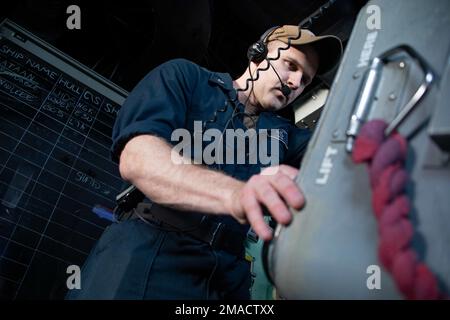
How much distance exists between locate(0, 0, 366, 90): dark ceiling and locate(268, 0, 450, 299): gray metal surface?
1198mm

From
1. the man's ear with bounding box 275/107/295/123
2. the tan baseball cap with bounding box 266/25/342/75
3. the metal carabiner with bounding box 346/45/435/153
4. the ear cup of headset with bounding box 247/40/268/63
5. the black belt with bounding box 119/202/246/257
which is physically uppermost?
the man's ear with bounding box 275/107/295/123

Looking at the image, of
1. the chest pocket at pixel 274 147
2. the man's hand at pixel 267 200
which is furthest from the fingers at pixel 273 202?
the chest pocket at pixel 274 147

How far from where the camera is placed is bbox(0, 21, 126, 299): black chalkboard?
1779 mm

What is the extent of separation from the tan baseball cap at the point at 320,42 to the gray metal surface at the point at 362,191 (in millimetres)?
768

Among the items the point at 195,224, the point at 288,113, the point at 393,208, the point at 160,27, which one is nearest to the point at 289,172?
the point at 393,208

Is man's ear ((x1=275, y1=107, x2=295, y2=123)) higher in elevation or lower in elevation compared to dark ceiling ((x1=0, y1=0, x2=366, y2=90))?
lower

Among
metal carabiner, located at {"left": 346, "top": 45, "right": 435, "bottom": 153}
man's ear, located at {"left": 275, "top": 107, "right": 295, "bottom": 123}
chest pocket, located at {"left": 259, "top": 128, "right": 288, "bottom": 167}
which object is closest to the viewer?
metal carabiner, located at {"left": 346, "top": 45, "right": 435, "bottom": 153}

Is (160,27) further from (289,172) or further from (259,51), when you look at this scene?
(289,172)

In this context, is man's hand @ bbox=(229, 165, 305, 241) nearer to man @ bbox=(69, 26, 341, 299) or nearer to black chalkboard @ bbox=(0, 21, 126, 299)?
man @ bbox=(69, 26, 341, 299)

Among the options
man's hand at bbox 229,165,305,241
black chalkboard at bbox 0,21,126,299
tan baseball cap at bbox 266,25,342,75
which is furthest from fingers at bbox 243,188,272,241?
black chalkboard at bbox 0,21,126,299

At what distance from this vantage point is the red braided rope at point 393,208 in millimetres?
475

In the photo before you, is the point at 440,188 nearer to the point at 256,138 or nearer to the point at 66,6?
the point at 256,138

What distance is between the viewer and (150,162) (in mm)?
891
